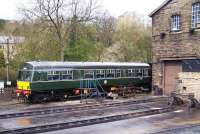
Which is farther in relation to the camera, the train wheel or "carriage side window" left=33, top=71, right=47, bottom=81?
the train wheel

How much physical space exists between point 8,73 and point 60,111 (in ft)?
60.2

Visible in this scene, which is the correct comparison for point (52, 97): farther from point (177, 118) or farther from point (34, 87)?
point (177, 118)

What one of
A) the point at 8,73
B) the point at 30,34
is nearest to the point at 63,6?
the point at 30,34

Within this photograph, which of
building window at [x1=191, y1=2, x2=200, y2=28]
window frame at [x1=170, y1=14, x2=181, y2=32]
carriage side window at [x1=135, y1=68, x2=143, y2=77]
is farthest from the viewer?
carriage side window at [x1=135, y1=68, x2=143, y2=77]

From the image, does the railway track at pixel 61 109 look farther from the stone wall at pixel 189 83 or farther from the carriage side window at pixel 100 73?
the carriage side window at pixel 100 73

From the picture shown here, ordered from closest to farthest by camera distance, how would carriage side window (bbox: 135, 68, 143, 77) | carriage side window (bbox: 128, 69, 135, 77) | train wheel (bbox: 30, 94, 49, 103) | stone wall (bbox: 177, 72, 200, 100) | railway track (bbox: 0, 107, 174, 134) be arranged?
railway track (bbox: 0, 107, 174, 134), stone wall (bbox: 177, 72, 200, 100), train wheel (bbox: 30, 94, 49, 103), carriage side window (bbox: 128, 69, 135, 77), carriage side window (bbox: 135, 68, 143, 77)

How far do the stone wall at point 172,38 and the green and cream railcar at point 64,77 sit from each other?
2.70 meters

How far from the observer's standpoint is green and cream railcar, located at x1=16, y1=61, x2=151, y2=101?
25078 millimetres

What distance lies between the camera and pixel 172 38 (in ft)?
92.4

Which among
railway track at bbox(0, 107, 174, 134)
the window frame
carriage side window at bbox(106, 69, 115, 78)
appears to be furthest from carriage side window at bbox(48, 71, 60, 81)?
the window frame

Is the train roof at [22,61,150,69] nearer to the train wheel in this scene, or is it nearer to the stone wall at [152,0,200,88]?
the train wheel

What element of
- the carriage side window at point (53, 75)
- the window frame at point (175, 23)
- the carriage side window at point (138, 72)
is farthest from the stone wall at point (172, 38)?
the carriage side window at point (53, 75)

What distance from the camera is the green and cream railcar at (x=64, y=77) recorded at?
25078 mm

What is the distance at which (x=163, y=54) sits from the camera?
28938 mm
